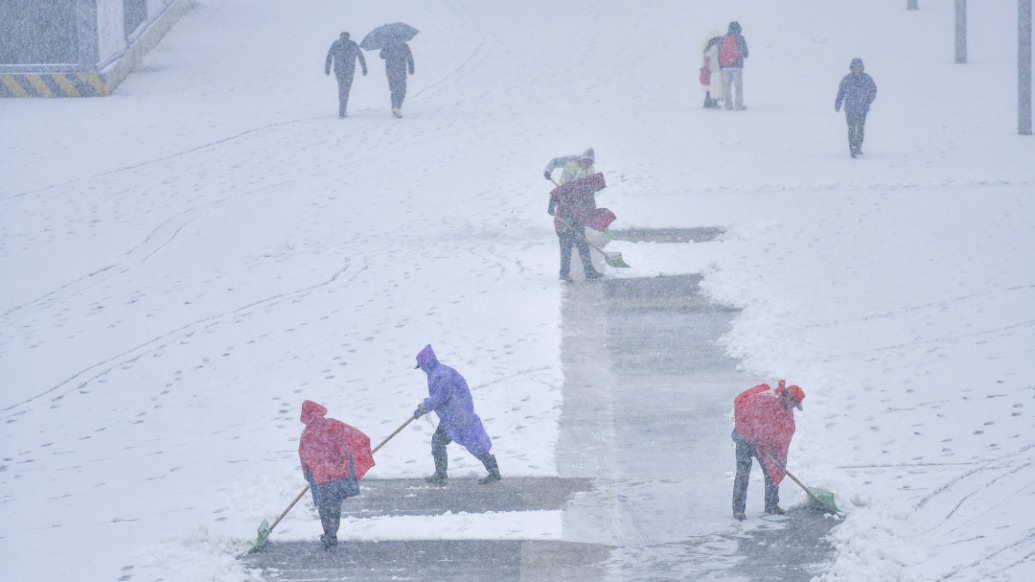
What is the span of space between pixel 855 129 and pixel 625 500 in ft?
37.1

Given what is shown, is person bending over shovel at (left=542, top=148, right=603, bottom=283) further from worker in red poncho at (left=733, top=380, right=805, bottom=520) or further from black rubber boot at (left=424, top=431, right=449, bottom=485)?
worker in red poncho at (left=733, top=380, right=805, bottom=520)

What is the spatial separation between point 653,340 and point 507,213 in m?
5.45

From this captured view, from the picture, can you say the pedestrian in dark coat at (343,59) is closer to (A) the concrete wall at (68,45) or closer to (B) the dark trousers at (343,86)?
(B) the dark trousers at (343,86)

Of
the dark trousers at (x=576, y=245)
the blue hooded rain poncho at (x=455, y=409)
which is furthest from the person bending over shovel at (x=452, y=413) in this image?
the dark trousers at (x=576, y=245)

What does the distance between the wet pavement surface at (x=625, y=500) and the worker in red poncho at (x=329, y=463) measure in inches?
10.6

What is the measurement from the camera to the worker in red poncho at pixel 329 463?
8250 mm

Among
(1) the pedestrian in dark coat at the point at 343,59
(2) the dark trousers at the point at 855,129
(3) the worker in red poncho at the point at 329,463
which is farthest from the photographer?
(1) the pedestrian in dark coat at the point at 343,59

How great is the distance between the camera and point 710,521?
27.8 ft

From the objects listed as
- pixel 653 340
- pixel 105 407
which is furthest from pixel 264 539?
pixel 653 340

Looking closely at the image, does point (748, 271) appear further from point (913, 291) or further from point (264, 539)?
point (264, 539)

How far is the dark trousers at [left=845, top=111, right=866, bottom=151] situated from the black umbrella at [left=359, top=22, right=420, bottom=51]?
7640 mm

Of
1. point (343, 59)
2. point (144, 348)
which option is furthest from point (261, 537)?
point (343, 59)

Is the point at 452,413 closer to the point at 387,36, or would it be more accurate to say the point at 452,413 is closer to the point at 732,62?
the point at 387,36

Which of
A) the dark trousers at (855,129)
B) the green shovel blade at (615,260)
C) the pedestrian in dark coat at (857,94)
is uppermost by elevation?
the pedestrian in dark coat at (857,94)
